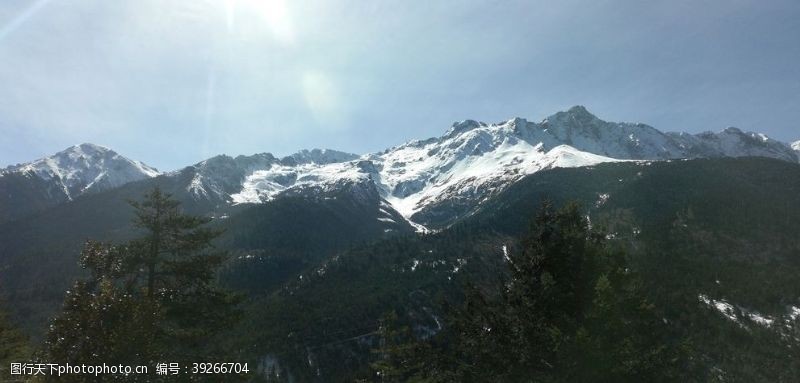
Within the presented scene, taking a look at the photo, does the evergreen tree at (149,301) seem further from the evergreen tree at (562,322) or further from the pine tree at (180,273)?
the evergreen tree at (562,322)

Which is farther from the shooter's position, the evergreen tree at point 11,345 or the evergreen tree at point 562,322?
the evergreen tree at point 11,345

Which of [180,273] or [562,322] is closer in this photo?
[562,322]

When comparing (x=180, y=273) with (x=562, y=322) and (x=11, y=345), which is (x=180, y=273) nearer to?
(x=11, y=345)

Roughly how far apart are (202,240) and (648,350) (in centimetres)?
2049

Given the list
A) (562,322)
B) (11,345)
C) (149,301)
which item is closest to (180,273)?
(149,301)

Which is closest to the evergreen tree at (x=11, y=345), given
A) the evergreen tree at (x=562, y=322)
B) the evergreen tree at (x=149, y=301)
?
the evergreen tree at (x=149, y=301)

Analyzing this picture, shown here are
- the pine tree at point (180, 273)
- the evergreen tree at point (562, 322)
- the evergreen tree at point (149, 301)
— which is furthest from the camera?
the pine tree at point (180, 273)

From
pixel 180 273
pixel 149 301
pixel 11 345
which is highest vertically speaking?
pixel 180 273

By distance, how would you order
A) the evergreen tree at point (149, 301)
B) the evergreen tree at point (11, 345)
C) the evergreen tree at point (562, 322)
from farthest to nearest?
1. the evergreen tree at point (11, 345)
2. the evergreen tree at point (562, 322)
3. the evergreen tree at point (149, 301)

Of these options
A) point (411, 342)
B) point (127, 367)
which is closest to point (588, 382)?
point (411, 342)

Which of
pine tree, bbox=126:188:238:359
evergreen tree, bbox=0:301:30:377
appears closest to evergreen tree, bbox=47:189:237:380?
pine tree, bbox=126:188:238:359

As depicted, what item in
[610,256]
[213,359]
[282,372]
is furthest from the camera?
[282,372]

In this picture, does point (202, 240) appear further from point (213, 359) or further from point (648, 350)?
point (648, 350)

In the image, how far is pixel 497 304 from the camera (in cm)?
2248
